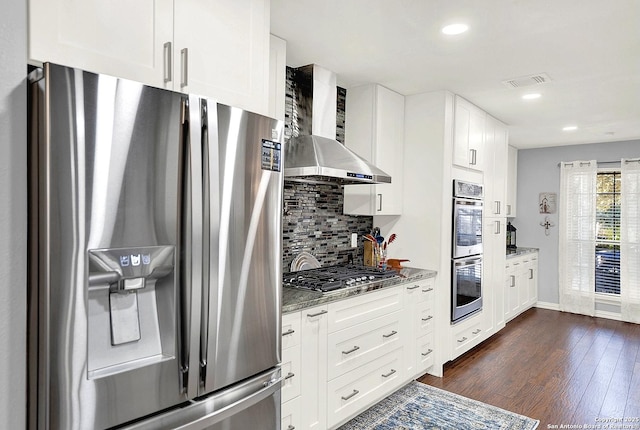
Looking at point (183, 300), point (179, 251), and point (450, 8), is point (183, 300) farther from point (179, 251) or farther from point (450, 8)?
point (450, 8)

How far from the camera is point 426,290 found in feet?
10.9

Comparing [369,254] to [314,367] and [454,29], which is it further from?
[454,29]

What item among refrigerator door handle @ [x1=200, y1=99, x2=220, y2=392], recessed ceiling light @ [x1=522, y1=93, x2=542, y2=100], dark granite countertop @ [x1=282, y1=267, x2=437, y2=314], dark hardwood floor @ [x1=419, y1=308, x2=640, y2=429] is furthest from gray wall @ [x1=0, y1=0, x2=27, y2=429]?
recessed ceiling light @ [x1=522, y1=93, x2=542, y2=100]

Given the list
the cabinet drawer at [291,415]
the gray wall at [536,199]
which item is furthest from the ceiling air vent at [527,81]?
the gray wall at [536,199]

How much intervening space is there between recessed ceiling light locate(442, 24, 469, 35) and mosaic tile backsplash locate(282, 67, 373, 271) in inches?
44.6

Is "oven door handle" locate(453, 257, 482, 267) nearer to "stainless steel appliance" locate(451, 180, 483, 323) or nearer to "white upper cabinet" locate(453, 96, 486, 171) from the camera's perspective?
"stainless steel appliance" locate(451, 180, 483, 323)

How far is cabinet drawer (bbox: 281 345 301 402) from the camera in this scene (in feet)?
6.91

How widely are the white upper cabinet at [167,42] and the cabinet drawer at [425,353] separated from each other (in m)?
2.35

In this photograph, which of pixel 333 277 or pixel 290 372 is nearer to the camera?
pixel 290 372

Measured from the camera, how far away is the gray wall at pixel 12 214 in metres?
0.98

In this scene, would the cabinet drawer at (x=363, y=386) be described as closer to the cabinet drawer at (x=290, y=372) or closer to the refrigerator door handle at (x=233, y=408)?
the cabinet drawer at (x=290, y=372)

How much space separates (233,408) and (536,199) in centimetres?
603

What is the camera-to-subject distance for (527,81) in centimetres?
318

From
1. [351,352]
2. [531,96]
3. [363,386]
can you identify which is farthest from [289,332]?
[531,96]
